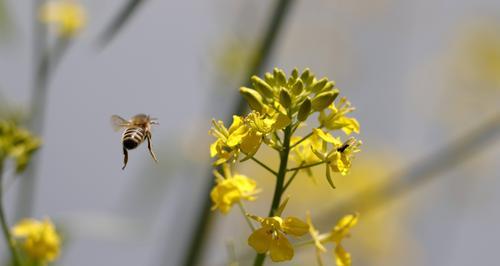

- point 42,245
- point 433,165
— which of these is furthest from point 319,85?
point 433,165

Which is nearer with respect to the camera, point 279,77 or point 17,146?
point 279,77

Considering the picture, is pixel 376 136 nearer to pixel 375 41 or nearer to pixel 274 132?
pixel 375 41

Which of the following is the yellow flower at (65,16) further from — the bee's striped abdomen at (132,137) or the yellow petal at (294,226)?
the yellow petal at (294,226)

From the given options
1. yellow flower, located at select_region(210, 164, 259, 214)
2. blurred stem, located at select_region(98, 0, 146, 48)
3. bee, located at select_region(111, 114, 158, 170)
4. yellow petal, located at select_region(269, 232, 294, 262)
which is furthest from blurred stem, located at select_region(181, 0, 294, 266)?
yellow petal, located at select_region(269, 232, 294, 262)

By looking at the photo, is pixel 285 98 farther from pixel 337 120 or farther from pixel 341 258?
pixel 341 258

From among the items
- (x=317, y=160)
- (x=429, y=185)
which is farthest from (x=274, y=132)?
(x=429, y=185)

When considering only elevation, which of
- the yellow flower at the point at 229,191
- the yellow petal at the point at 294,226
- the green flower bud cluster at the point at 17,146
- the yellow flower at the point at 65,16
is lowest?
the yellow petal at the point at 294,226

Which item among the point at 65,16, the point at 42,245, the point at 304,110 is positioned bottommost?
the point at 42,245

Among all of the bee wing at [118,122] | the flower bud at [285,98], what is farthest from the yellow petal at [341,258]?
the bee wing at [118,122]
